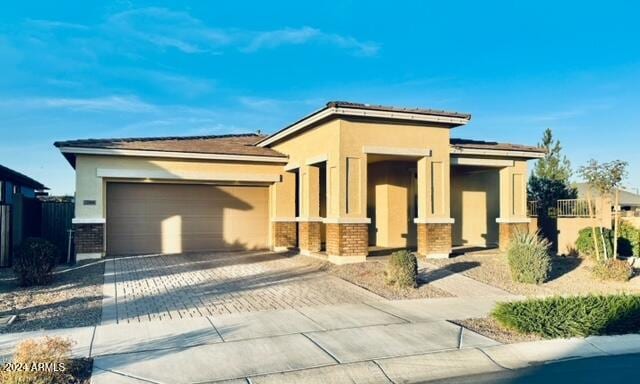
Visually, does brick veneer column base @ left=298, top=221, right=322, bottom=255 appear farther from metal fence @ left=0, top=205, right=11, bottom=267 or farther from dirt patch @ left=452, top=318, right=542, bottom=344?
metal fence @ left=0, top=205, right=11, bottom=267

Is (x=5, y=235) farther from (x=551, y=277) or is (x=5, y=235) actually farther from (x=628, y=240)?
(x=628, y=240)

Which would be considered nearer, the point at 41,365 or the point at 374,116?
the point at 41,365

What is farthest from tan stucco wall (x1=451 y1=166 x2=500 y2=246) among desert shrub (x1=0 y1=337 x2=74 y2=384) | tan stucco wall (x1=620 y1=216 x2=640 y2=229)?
desert shrub (x1=0 y1=337 x2=74 y2=384)

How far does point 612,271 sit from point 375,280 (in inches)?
259

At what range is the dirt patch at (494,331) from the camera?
786 centimetres

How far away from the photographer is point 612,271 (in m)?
13.5

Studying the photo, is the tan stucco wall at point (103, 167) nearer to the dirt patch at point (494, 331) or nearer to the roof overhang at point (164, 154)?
the roof overhang at point (164, 154)

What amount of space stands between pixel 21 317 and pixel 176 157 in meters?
9.55

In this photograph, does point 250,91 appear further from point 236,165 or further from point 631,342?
point 631,342

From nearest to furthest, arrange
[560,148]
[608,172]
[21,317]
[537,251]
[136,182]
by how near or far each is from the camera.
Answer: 1. [21,317]
2. [537,251]
3. [608,172]
4. [136,182]
5. [560,148]

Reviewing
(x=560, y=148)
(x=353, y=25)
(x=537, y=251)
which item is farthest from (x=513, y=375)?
(x=560, y=148)

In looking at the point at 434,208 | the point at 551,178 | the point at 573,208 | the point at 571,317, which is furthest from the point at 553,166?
the point at 571,317

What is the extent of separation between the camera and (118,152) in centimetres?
1669

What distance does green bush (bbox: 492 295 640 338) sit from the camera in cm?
815
